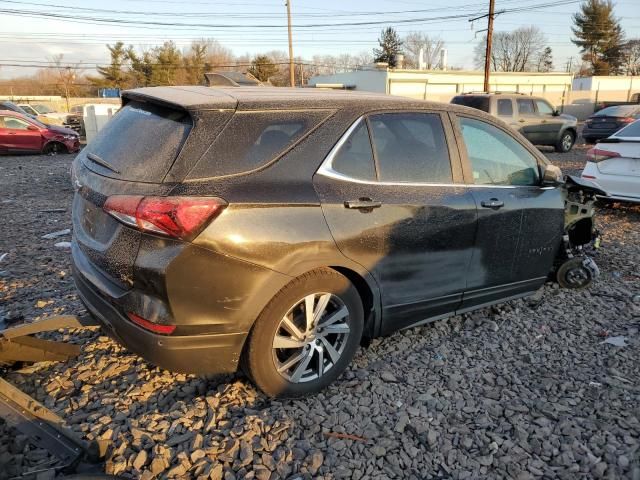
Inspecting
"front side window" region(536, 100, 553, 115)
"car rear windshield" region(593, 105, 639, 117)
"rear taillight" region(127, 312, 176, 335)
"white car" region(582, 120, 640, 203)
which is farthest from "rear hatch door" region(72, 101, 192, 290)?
"car rear windshield" region(593, 105, 639, 117)

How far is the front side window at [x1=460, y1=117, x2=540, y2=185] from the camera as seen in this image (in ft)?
11.9

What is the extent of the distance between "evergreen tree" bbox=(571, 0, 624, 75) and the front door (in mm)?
78041

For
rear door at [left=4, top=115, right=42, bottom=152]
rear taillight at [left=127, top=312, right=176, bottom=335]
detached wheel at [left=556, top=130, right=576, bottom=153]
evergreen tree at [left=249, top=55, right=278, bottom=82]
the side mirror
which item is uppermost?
evergreen tree at [left=249, top=55, right=278, bottom=82]

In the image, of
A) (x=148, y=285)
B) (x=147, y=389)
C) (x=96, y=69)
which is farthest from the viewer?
(x=96, y=69)

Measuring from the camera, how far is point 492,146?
379 cm

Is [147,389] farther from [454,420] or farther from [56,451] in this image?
[454,420]

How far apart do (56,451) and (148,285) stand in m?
0.84

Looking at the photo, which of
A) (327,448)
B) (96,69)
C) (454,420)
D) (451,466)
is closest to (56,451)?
(327,448)

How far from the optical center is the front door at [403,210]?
2.94 meters

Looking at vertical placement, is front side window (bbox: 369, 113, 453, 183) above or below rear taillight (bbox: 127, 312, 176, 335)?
above

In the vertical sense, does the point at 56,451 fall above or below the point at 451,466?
above

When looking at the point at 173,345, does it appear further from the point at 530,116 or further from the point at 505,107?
the point at 530,116

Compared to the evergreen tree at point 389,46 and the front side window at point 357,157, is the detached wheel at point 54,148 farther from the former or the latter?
the evergreen tree at point 389,46

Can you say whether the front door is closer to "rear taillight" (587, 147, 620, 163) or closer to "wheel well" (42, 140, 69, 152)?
"rear taillight" (587, 147, 620, 163)
